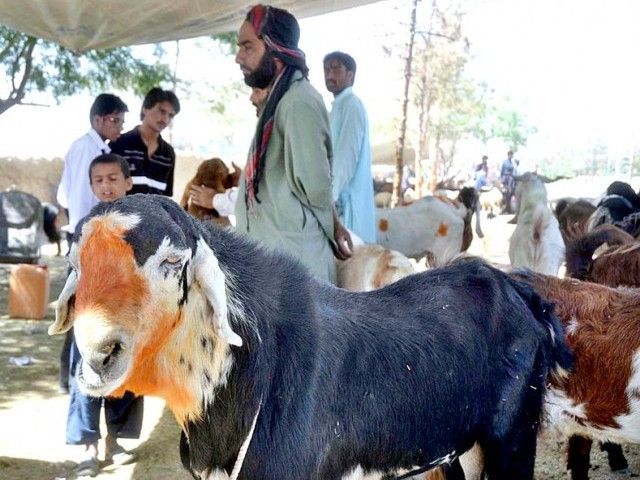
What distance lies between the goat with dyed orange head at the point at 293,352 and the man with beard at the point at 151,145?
2.89 metres

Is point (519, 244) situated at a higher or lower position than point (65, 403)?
higher

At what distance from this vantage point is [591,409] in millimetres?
3674

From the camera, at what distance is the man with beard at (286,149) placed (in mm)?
3598

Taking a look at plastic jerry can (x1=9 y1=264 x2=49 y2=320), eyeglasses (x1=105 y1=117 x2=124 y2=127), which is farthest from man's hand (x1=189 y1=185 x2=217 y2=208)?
plastic jerry can (x1=9 y1=264 x2=49 y2=320)

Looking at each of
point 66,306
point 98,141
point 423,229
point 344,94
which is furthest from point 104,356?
point 423,229

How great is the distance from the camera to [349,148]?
5.69m

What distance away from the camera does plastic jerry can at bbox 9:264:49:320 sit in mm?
8484

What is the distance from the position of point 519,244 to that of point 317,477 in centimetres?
439

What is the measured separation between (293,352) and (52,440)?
316cm

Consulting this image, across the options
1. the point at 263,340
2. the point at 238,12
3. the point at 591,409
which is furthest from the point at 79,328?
the point at 238,12

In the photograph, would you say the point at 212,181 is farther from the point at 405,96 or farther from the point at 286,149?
the point at 405,96

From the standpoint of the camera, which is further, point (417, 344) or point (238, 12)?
point (238, 12)

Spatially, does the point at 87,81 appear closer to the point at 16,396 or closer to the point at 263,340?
the point at 16,396

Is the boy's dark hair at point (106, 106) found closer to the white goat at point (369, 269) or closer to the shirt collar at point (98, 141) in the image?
the shirt collar at point (98, 141)
